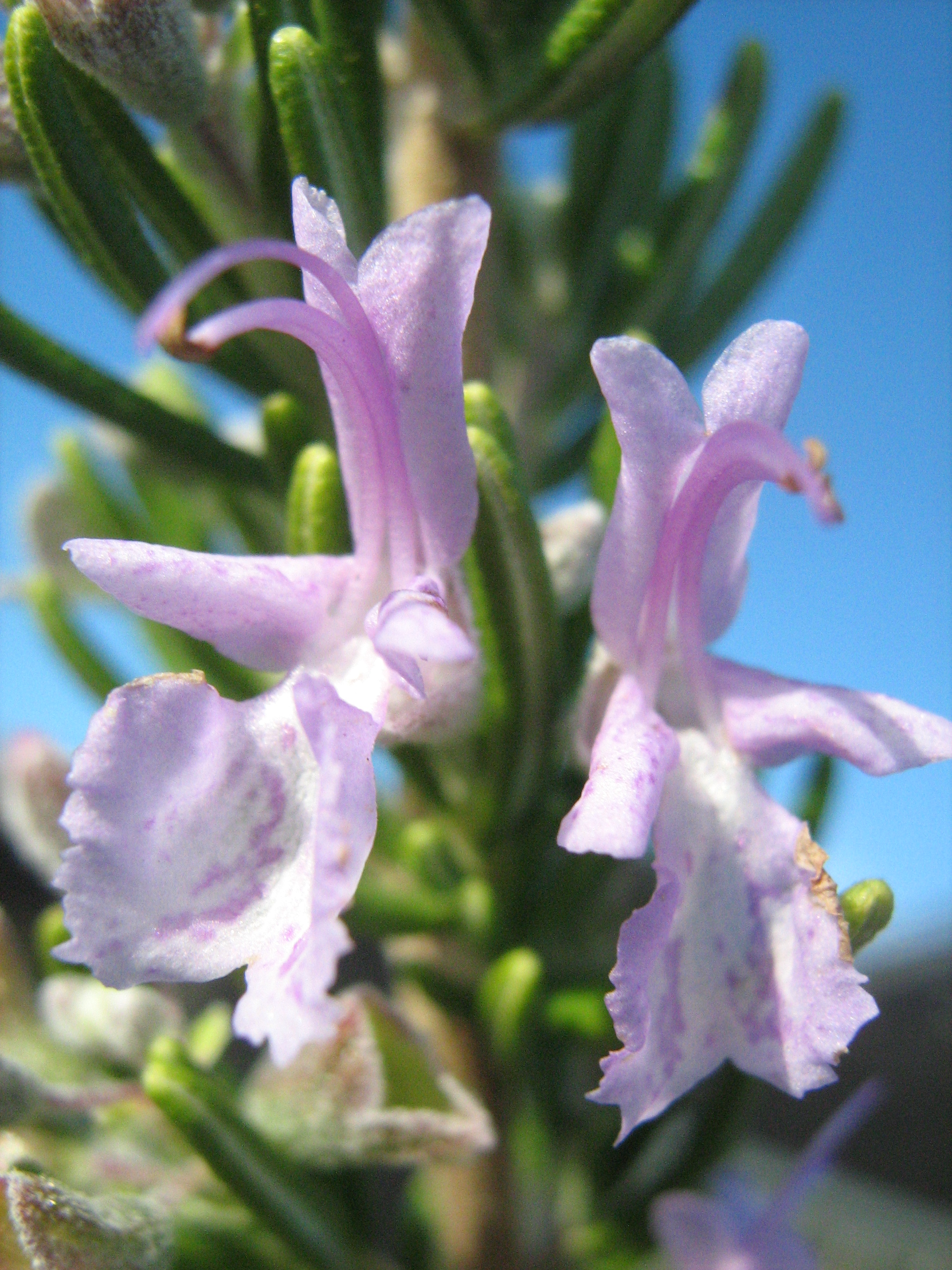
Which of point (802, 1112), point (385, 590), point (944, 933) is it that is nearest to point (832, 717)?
point (385, 590)

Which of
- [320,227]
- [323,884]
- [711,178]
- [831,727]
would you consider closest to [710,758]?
[831,727]

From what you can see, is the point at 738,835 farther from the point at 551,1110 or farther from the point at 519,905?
the point at 551,1110

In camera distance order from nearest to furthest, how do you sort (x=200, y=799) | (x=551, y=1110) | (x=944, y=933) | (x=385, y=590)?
(x=200, y=799), (x=385, y=590), (x=551, y=1110), (x=944, y=933)

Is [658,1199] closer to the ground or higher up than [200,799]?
closer to the ground

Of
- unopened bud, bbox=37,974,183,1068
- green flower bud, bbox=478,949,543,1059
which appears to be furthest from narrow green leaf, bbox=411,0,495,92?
unopened bud, bbox=37,974,183,1068

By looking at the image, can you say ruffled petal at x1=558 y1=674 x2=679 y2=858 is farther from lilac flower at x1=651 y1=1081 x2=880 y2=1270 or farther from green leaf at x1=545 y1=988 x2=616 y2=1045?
lilac flower at x1=651 y1=1081 x2=880 y2=1270

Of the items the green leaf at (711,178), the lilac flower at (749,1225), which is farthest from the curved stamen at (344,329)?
the lilac flower at (749,1225)

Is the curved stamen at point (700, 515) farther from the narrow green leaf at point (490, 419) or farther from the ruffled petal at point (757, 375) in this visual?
the narrow green leaf at point (490, 419)
